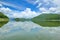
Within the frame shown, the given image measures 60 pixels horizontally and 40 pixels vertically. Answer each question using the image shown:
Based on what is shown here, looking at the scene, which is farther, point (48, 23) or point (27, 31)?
point (48, 23)

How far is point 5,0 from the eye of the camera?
223cm

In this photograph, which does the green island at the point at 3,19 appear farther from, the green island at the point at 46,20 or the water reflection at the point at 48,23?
the water reflection at the point at 48,23

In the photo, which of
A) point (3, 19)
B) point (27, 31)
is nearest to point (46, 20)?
point (27, 31)

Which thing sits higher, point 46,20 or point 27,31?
point 46,20

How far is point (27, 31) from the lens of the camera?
218cm

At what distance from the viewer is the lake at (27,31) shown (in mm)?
2100

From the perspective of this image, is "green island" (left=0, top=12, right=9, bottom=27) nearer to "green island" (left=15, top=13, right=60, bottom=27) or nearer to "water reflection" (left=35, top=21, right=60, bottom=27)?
"green island" (left=15, top=13, right=60, bottom=27)

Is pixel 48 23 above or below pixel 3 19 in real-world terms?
below

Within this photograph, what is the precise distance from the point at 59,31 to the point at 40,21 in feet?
1.20

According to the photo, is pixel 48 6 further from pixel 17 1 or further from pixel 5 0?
pixel 5 0

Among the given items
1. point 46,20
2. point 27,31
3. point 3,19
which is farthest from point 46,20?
point 3,19

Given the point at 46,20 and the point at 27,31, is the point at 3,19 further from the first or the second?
the point at 46,20

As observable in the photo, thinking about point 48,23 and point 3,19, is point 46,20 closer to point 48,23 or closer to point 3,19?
point 48,23

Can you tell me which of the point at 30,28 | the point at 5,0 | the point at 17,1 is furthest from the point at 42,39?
the point at 5,0
